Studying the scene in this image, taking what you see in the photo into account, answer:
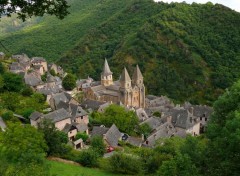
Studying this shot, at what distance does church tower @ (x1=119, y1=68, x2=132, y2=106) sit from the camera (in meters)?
63.1

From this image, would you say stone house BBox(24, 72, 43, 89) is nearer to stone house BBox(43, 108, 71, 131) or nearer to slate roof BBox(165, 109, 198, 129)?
stone house BBox(43, 108, 71, 131)

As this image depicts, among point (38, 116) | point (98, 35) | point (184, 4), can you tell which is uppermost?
point (184, 4)

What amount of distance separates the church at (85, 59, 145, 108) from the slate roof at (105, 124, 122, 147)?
19986mm

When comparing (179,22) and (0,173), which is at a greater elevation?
(179,22)

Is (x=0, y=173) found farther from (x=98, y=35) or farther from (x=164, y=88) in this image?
(x=98, y=35)

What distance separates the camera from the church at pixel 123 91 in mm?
63459

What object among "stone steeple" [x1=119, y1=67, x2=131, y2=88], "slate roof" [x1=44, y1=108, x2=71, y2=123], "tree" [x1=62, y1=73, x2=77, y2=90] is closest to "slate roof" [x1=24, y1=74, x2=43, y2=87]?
"tree" [x1=62, y1=73, x2=77, y2=90]

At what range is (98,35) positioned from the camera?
127 m

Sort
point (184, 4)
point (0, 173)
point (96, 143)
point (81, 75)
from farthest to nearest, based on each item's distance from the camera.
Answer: point (184, 4)
point (81, 75)
point (96, 143)
point (0, 173)

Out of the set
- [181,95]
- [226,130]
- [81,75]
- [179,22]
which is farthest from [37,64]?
[226,130]

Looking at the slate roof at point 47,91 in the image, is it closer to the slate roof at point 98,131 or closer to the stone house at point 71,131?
the slate roof at point 98,131

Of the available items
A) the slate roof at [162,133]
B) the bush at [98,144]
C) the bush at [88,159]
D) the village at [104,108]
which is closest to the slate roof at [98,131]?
the village at [104,108]

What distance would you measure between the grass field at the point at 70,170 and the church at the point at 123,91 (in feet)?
105

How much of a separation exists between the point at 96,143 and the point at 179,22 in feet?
267
